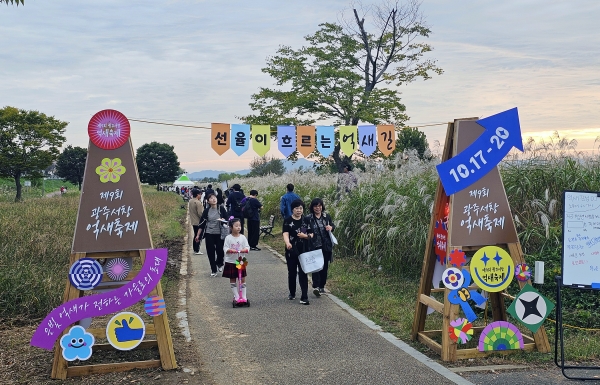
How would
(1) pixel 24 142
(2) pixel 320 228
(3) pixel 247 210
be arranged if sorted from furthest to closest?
(1) pixel 24 142 → (3) pixel 247 210 → (2) pixel 320 228

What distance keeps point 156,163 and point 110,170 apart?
94.2m

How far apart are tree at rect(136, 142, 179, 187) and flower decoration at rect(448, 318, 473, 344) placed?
92.8 m

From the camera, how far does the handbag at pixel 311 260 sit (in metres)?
9.36

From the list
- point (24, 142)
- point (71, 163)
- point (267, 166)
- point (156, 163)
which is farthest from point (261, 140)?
point (156, 163)

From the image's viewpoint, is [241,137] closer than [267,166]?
Yes

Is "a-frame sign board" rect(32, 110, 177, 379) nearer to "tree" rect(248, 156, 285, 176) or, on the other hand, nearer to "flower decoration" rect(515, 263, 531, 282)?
"flower decoration" rect(515, 263, 531, 282)

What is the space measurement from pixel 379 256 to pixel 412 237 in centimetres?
125

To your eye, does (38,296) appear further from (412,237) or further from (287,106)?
(287,106)

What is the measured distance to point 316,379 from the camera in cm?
568

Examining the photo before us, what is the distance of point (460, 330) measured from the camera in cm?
626

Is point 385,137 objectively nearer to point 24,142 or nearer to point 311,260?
point 311,260

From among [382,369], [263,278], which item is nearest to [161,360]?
[382,369]

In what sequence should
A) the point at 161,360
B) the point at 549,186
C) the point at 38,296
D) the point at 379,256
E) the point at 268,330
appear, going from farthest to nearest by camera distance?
1. the point at 379,256
2. the point at 549,186
3. the point at 38,296
4. the point at 268,330
5. the point at 161,360

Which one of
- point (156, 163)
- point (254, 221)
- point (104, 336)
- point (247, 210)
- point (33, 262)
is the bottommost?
point (104, 336)
